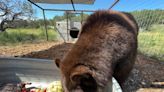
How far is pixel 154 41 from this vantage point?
23.3ft

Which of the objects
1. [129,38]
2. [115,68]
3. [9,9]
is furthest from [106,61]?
[9,9]

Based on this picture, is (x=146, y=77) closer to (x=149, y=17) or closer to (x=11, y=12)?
(x=149, y=17)

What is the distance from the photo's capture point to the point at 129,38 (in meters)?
3.57

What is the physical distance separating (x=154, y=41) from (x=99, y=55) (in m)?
4.58

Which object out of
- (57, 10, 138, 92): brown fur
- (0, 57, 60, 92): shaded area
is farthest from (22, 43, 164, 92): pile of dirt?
(0, 57, 60, 92): shaded area

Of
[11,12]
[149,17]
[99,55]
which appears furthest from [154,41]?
[11,12]

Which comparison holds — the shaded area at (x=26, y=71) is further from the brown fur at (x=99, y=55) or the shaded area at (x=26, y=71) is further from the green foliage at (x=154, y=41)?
the green foliage at (x=154, y=41)

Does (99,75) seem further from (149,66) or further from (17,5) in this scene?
(17,5)

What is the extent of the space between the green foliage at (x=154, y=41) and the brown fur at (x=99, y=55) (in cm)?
329

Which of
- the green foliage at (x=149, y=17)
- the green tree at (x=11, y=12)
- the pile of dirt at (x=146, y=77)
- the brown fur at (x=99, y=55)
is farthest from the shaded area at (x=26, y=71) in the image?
the green tree at (x=11, y=12)

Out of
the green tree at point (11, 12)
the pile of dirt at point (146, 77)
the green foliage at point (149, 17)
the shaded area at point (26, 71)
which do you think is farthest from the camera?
the green tree at point (11, 12)

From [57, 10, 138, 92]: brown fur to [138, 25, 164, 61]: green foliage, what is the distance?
3.29 m

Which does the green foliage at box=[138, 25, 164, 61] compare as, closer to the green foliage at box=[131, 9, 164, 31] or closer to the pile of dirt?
the green foliage at box=[131, 9, 164, 31]

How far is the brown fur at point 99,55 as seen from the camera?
2639 mm
